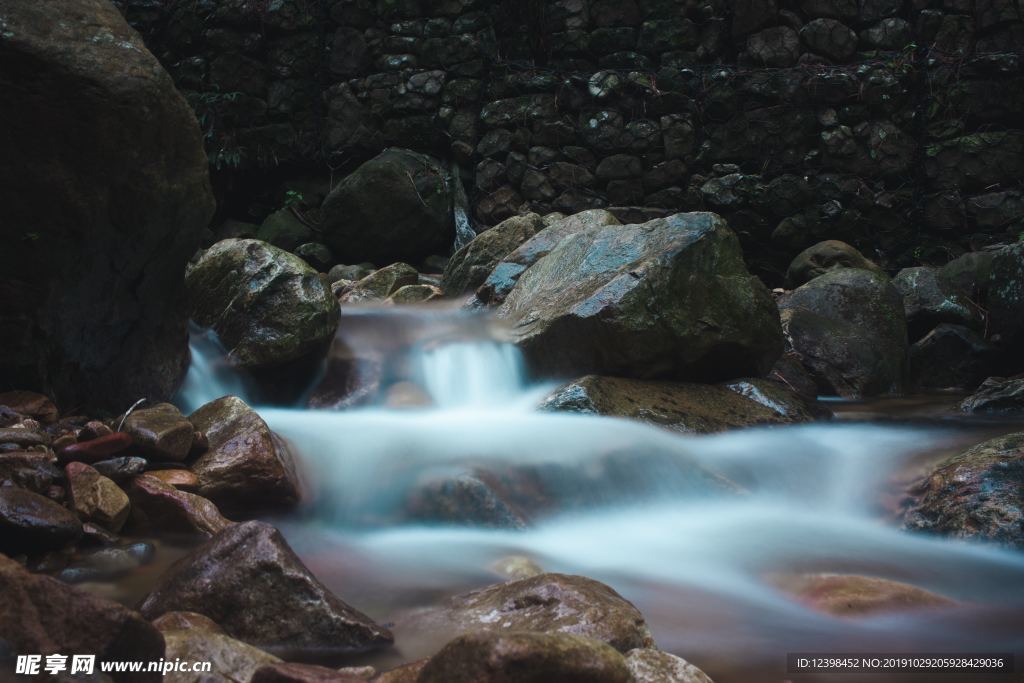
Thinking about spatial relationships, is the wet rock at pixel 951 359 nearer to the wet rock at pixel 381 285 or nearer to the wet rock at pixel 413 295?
the wet rock at pixel 413 295

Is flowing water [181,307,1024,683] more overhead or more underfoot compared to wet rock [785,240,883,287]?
more underfoot

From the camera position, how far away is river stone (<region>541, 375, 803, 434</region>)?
449cm

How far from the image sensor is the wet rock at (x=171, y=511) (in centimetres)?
286

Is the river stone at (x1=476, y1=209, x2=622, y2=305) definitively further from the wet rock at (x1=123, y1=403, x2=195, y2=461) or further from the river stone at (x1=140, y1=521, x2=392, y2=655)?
the river stone at (x1=140, y1=521, x2=392, y2=655)

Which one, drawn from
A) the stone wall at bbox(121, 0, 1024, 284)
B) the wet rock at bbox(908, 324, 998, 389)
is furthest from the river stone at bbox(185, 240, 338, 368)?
the stone wall at bbox(121, 0, 1024, 284)

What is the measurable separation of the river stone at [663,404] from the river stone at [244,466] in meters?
1.67

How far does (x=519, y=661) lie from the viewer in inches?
61.4

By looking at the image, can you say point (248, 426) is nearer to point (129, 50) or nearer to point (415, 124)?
point (129, 50)

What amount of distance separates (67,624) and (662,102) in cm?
938

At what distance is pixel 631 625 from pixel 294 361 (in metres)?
3.52

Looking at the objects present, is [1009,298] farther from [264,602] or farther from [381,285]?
[264,602]

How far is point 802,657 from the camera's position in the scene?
225cm

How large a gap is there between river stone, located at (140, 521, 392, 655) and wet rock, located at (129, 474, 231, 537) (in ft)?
2.31

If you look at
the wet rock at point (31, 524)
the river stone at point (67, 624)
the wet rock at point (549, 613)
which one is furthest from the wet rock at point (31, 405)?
the wet rock at point (549, 613)
